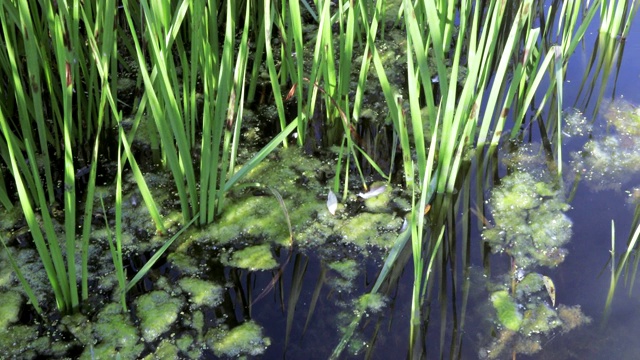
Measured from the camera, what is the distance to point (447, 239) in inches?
67.3

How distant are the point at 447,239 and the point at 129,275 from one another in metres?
0.80

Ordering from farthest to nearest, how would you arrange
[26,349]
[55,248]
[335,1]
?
1. [335,1]
2. [26,349]
3. [55,248]

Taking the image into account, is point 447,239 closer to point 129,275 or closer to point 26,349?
point 129,275

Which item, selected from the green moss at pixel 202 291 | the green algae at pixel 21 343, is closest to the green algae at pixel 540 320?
the green moss at pixel 202 291

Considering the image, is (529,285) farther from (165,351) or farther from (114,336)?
(114,336)

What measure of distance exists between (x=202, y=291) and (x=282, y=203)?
0.29m

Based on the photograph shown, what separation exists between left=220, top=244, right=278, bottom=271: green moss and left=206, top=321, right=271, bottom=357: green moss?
177 millimetres

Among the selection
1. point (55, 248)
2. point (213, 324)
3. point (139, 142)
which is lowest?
point (213, 324)

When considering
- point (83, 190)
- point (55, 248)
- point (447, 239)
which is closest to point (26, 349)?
point (55, 248)

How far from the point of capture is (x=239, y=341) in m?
1.45

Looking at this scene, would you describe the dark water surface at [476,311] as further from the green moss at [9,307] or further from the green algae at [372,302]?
the green moss at [9,307]

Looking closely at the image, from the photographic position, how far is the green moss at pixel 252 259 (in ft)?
5.37

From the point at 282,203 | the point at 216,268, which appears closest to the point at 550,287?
the point at 282,203

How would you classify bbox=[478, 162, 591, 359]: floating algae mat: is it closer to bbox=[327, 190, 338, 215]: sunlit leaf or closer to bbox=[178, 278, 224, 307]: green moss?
bbox=[327, 190, 338, 215]: sunlit leaf
